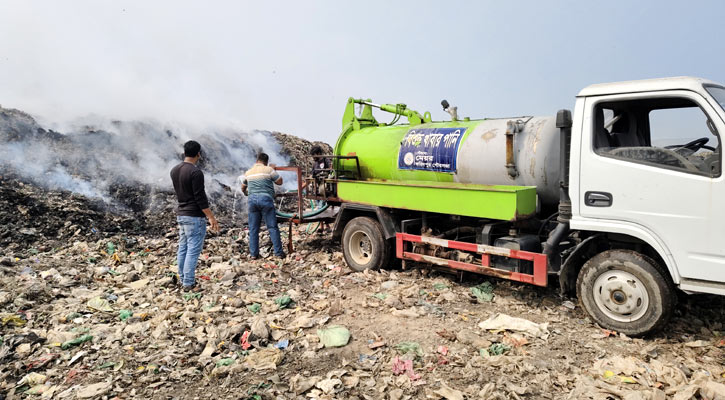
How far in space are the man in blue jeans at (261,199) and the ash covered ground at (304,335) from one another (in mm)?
470

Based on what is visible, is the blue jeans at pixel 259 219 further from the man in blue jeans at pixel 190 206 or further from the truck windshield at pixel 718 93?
the truck windshield at pixel 718 93

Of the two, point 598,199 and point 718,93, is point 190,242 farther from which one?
point 718,93

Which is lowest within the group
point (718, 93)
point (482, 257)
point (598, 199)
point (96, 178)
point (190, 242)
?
point (482, 257)

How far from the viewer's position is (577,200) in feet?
14.9

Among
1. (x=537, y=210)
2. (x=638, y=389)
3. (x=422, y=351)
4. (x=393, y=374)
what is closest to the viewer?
(x=638, y=389)

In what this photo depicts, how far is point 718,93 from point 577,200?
150cm

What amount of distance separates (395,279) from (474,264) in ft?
3.96

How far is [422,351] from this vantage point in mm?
4105

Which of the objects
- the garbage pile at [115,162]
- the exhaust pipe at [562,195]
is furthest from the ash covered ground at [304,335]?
the garbage pile at [115,162]

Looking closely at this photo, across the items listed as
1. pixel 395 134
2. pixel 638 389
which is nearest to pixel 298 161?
pixel 395 134

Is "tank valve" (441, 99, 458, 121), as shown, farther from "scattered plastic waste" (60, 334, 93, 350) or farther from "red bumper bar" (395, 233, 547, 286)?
"scattered plastic waste" (60, 334, 93, 350)

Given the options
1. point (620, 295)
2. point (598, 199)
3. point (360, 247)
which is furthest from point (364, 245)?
point (620, 295)

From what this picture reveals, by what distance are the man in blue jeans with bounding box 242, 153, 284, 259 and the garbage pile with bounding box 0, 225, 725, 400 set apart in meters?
1.31

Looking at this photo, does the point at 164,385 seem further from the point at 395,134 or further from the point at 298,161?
the point at 298,161
